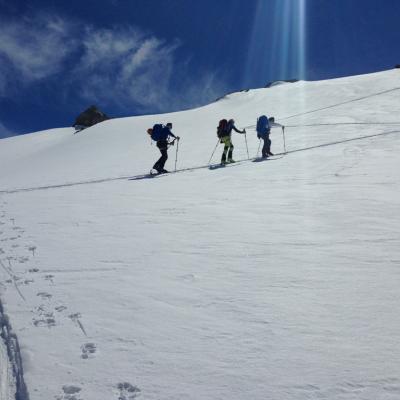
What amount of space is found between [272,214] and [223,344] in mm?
3770

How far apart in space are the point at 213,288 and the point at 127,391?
152cm

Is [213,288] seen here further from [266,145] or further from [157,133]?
[266,145]

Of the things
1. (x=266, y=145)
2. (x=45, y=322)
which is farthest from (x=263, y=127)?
(x=45, y=322)

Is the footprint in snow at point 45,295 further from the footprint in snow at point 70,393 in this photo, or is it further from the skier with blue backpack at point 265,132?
the skier with blue backpack at point 265,132

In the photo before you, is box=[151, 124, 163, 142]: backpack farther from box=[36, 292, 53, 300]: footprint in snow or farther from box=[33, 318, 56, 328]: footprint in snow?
box=[33, 318, 56, 328]: footprint in snow

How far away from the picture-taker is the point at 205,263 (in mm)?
4602

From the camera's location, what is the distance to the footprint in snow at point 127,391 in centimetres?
249

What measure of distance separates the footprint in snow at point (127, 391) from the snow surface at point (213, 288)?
0.01m

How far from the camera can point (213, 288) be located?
392 centimetres

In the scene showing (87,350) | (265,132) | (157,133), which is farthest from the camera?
(265,132)

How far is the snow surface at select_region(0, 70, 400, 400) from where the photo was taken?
2619 mm

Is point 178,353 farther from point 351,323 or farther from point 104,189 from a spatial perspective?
point 104,189

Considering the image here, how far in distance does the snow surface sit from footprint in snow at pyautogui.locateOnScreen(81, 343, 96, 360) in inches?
0.5

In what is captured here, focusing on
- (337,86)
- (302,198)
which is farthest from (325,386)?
(337,86)
